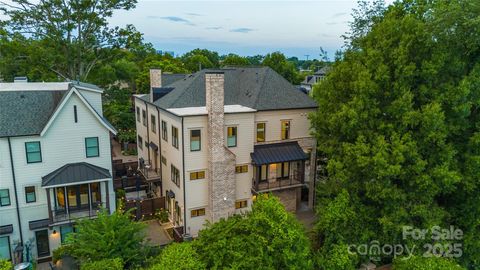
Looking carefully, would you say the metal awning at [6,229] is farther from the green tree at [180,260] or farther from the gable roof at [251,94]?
the gable roof at [251,94]

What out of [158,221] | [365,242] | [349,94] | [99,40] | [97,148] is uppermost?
[99,40]

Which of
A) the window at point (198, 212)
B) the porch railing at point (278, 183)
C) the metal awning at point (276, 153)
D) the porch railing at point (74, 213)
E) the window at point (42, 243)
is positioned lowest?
the window at point (42, 243)

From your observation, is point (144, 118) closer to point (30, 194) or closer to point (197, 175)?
point (197, 175)

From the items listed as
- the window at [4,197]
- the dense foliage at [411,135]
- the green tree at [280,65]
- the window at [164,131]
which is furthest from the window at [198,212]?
the green tree at [280,65]

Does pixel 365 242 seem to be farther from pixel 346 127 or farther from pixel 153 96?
pixel 153 96

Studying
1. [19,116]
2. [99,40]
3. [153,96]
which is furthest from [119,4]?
[19,116]

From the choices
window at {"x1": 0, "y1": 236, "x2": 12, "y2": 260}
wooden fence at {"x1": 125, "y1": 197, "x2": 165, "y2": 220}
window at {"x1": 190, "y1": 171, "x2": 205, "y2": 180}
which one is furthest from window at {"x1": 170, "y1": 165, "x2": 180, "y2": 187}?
window at {"x1": 0, "y1": 236, "x2": 12, "y2": 260}

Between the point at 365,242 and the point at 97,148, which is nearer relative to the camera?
the point at 365,242
